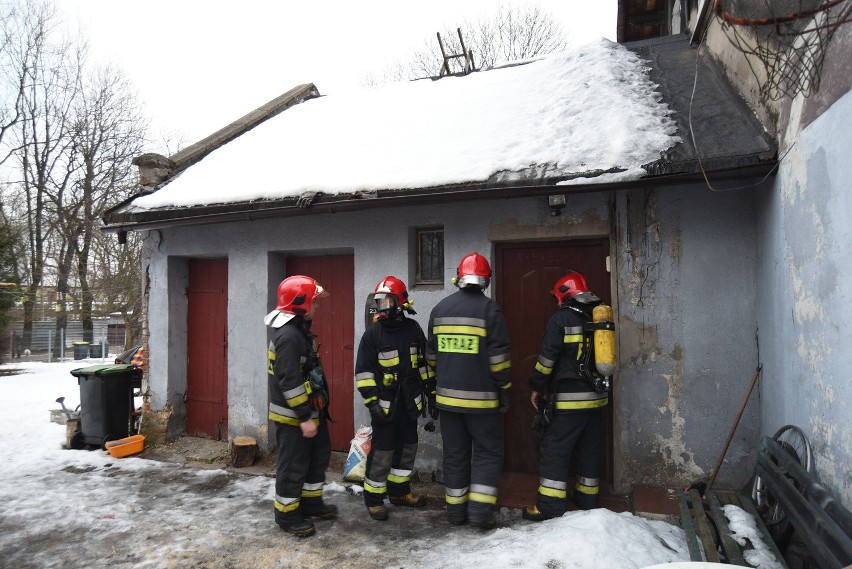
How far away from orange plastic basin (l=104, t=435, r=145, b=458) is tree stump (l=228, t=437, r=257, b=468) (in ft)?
4.80

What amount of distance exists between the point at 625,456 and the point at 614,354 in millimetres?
1199

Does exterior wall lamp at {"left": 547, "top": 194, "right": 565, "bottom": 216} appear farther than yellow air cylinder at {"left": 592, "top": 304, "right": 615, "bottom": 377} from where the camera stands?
Yes

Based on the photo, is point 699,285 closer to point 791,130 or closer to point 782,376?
point 782,376

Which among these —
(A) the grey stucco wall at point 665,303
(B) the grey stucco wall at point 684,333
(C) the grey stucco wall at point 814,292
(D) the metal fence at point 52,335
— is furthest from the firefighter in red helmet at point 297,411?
(D) the metal fence at point 52,335

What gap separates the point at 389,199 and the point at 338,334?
2.01 m

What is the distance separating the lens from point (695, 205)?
4.64 metres

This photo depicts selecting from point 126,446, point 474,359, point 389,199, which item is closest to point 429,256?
point 389,199

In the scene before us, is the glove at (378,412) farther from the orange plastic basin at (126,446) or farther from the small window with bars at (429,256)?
the orange plastic basin at (126,446)

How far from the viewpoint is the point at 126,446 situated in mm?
6398

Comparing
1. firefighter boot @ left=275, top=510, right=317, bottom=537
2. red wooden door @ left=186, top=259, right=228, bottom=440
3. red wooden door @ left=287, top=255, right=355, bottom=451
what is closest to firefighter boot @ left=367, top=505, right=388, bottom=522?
firefighter boot @ left=275, top=510, right=317, bottom=537

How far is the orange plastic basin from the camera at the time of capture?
6.35 metres

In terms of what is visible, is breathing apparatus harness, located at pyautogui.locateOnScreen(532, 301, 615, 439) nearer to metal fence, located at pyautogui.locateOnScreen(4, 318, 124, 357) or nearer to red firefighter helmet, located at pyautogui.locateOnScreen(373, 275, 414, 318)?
red firefighter helmet, located at pyautogui.locateOnScreen(373, 275, 414, 318)

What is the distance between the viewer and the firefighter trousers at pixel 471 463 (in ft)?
13.6

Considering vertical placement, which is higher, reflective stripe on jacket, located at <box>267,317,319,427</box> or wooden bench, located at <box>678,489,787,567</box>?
reflective stripe on jacket, located at <box>267,317,319,427</box>
